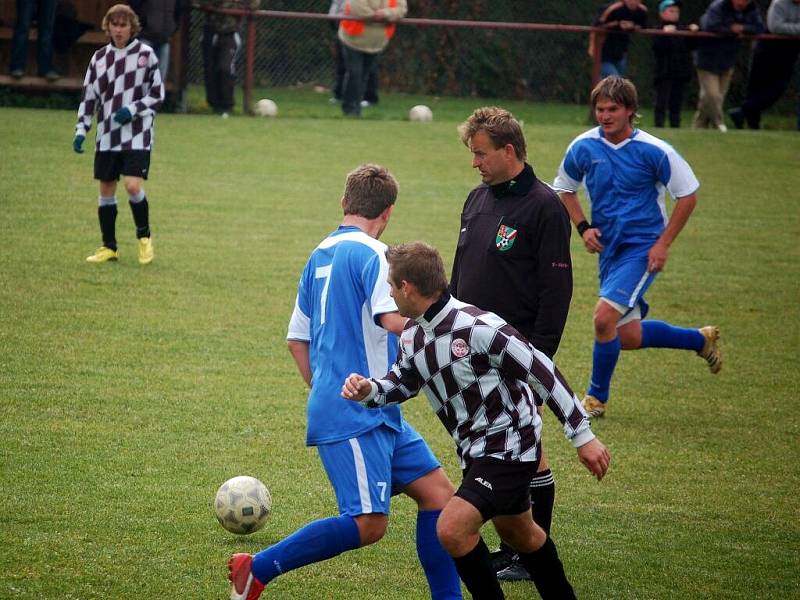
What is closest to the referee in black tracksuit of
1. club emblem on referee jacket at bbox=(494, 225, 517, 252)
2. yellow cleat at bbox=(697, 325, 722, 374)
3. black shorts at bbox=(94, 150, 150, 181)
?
club emblem on referee jacket at bbox=(494, 225, 517, 252)

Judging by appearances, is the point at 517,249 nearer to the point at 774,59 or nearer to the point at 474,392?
the point at 474,392

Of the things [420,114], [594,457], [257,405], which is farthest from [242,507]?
[420,114]

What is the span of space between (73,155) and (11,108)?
3.17 meters

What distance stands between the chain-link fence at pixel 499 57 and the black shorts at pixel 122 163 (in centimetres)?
1226

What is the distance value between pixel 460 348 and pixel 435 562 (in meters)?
0.94

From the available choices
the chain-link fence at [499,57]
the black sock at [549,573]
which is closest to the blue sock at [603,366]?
the black sock at [549,573]

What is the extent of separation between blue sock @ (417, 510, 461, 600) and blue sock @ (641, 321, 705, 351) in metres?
3.71

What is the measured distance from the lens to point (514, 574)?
206 inches

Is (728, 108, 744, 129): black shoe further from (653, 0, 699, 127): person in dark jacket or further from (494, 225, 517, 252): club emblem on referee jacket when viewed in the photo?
(494, 225, 517, 252): club emblem on referee jacket

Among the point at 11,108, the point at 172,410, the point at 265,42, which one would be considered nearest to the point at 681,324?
the point at 172,410

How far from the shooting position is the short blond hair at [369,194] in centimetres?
454

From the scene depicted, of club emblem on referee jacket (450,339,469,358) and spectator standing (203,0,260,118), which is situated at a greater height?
club emblem on referee jacket (450,339,469,358)

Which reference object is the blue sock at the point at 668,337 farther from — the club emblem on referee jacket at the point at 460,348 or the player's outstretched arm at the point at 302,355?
the club emblem on referee jacket at the point at 460,348

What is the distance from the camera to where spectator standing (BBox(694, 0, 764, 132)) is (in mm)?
18781
